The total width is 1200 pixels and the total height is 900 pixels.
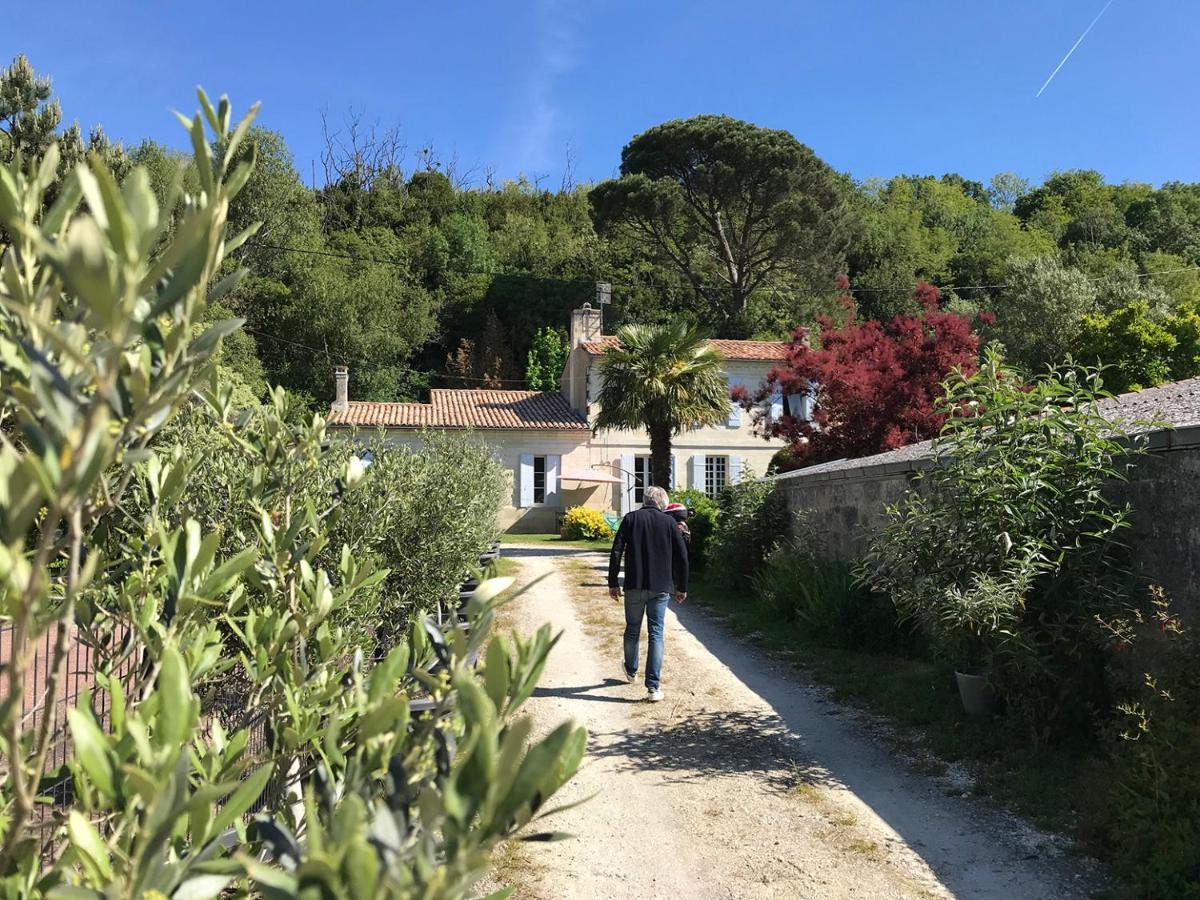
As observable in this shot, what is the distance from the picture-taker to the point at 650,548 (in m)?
7.17

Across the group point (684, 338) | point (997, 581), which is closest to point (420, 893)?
point (997, 581)

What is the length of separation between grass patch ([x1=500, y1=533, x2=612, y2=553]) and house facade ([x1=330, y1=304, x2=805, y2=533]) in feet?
3.44

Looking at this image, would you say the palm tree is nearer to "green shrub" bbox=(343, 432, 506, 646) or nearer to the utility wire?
"green shrub" bbox=(343, 432, 506, 646)

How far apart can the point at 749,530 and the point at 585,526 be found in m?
12.9

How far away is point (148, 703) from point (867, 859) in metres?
3.76

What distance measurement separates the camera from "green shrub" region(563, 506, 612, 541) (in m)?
25.7

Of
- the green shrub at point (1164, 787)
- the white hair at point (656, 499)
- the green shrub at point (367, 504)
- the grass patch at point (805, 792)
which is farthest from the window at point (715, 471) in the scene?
the green shrub at point (1164, 787)

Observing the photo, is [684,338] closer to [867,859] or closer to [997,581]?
[997,581]

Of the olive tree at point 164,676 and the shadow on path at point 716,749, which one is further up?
the olive tree at point 164,676

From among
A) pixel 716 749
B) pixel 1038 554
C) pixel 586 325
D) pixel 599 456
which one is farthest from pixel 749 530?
pixel 586 325

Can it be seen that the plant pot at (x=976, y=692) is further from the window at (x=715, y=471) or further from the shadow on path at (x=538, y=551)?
the window at (x=715, y=471)

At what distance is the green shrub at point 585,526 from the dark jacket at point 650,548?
711 inches

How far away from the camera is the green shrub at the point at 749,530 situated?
12883 mm

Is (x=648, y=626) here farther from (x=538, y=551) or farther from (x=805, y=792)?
(x=538, y=551)
